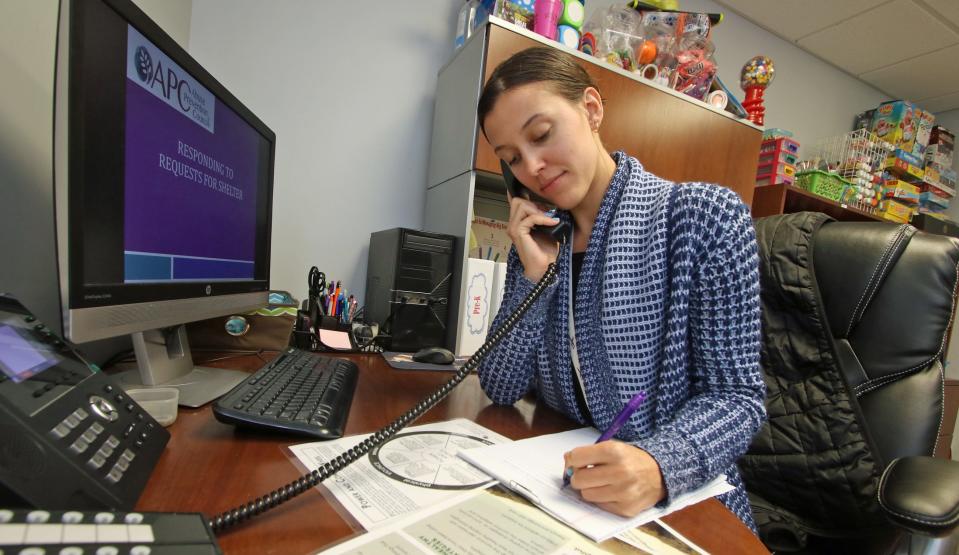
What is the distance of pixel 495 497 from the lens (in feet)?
1.46

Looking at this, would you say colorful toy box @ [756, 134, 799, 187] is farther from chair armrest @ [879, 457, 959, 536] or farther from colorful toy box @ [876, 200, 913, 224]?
chair armrest @ [879, 457, 959, 536]

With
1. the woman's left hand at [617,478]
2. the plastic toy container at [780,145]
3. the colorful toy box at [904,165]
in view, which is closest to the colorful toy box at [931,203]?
the colorful toy box at [904,165]

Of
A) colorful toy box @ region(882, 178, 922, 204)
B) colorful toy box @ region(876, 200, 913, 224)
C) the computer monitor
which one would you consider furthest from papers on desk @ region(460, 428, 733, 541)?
colorful toy box @ region(882, 178, 922, 204)

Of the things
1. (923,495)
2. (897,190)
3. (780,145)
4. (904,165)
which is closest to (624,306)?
(923,495)

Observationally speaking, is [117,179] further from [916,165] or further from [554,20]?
[916,165]

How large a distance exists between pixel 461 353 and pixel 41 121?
38.8 inches

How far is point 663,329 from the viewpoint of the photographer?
0.72 m

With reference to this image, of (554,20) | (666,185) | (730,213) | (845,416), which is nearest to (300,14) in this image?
(554,20)

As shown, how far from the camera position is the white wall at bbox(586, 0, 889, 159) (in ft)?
7.59

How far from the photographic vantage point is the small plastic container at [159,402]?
1.78 ft

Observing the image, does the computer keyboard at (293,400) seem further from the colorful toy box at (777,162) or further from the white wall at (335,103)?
the colorful toy box at (777,162)

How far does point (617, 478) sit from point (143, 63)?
2.39 ft

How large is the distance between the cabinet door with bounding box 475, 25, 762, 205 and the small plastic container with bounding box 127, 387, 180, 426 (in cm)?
96

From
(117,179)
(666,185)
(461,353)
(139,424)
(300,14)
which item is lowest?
(461,353)
